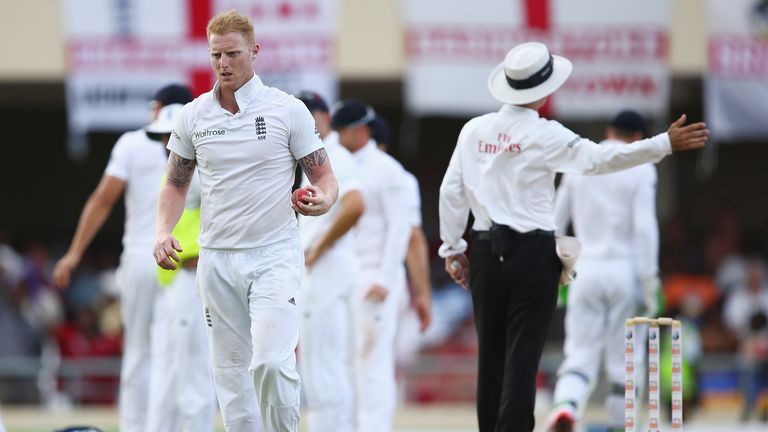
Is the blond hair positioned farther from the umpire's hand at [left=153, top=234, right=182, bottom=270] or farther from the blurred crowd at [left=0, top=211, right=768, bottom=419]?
the blurred crowd at [left=0, top=211, right=768, bottom=419]

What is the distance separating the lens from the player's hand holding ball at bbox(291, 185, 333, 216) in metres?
7.28

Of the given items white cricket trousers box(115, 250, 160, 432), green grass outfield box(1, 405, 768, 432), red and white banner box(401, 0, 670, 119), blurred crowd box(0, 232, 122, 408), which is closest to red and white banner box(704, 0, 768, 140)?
red and white banner box(401, 0, 670, 119)

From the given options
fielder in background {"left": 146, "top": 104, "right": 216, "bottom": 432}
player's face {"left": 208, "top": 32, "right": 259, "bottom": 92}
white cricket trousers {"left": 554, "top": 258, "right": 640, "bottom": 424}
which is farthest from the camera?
white cricket trousers {"left": 554, "top": 258, "right": 640, "bottom": 424}

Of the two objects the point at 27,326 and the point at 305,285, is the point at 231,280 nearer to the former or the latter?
the point at 305,285

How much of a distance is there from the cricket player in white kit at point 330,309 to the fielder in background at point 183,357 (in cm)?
68

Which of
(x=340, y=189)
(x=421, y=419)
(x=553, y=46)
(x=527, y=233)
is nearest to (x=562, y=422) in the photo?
(x=340, y=189)

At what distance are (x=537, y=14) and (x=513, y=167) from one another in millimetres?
9568

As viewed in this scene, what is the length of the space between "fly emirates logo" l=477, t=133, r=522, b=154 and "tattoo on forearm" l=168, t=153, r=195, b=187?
5.86 feet

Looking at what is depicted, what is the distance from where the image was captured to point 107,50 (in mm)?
17906

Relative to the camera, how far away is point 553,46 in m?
17.8

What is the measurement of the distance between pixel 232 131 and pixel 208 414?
2.64m

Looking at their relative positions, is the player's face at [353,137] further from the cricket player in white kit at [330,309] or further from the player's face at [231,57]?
the player's face at [231,57]

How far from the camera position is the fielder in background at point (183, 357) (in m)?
9.49

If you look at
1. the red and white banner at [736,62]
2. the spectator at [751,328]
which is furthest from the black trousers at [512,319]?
the red and white banner at [736,62]
